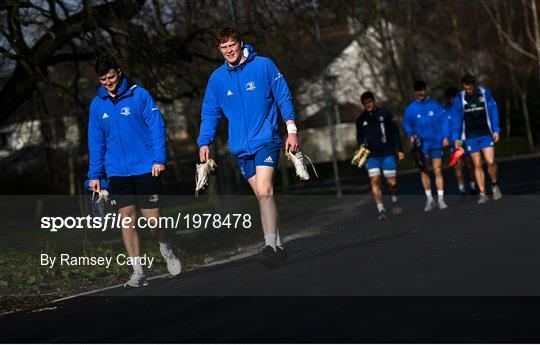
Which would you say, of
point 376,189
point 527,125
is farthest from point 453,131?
point 527,125

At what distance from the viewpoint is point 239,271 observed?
10.6 metres

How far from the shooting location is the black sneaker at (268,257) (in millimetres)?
10008

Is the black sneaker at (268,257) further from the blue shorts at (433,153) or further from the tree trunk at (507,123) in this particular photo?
the tree trunk at (507,123)

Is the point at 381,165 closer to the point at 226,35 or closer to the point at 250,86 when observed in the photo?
the point at 250,86

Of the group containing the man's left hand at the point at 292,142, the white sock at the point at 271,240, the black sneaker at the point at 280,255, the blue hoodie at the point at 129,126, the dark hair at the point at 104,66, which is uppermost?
the dark hair at the point at 104,66

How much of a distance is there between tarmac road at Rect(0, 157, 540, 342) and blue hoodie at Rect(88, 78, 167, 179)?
1065 mm

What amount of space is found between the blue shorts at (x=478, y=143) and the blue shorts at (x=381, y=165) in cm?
122

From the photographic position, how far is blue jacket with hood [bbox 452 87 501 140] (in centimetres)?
1764

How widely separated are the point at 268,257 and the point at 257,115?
4.10ft

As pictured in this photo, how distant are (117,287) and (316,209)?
14148mm

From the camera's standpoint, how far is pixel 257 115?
10359 millimetres

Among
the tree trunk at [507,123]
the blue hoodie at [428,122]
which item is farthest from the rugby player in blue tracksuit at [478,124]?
the tree trunk at [507,123]

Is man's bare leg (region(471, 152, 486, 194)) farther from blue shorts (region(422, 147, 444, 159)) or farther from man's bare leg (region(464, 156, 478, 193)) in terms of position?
man's bare leg (region(464, 156, 478, 193))

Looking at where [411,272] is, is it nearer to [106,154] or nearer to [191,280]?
[191,280]
